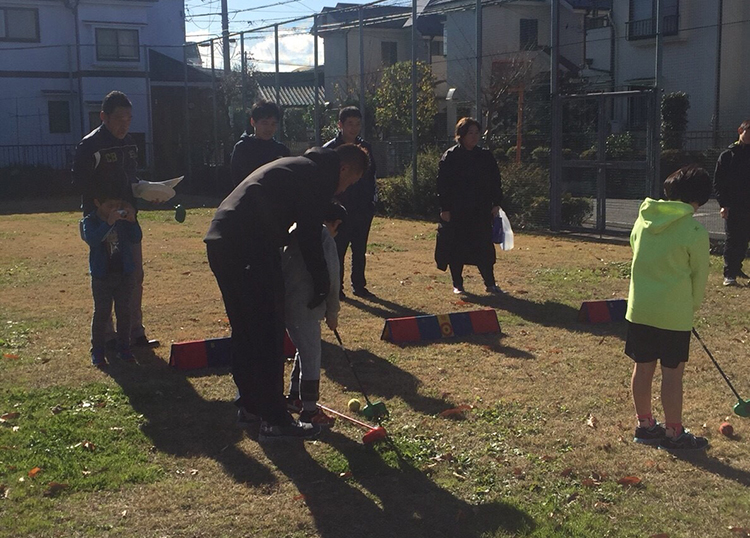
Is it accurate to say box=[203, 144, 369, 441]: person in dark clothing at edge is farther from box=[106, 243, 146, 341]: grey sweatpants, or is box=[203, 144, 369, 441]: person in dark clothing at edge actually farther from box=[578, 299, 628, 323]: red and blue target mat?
box=[578, 299, 628, 323]: red and blue target mat

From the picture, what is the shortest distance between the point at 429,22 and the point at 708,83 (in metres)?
9.49

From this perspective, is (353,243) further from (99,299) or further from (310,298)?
(310,298)

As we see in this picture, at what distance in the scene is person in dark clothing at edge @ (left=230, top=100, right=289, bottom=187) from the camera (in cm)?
732

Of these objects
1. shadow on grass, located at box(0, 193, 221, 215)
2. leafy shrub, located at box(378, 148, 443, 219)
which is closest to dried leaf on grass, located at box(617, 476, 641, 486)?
leafy shrub, located at box(378, 148, 443, 219)

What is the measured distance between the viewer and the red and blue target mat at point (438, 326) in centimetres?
756

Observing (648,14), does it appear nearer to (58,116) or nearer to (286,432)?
(58,116)

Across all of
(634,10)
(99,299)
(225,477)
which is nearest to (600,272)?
(99,299)

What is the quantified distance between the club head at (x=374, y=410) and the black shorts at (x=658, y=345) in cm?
148

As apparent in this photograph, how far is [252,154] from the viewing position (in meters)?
7.46

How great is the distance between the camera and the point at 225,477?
4684 millimetres

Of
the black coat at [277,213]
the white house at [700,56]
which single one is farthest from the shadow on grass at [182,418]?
the white house at [700,56]

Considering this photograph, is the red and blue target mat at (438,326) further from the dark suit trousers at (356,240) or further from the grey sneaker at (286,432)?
the grey sneaker at (286,432)

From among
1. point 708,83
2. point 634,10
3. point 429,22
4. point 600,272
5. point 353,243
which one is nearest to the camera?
point 353,243

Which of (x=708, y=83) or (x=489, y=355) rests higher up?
(x=708, y=83)
